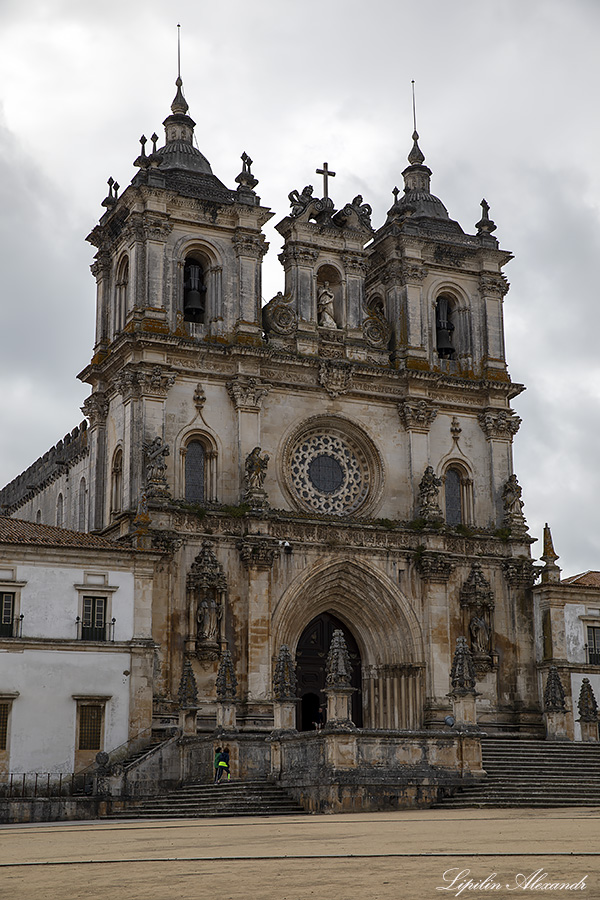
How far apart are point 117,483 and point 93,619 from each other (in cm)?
877

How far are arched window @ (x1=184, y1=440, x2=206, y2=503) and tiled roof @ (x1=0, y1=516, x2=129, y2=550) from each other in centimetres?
510

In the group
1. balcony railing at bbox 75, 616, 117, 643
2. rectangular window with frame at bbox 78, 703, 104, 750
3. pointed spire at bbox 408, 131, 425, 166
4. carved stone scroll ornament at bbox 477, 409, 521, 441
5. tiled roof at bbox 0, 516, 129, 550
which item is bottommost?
rectangular window with frame at bbox 78, 703, 104, 750

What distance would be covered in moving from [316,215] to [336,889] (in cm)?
3968

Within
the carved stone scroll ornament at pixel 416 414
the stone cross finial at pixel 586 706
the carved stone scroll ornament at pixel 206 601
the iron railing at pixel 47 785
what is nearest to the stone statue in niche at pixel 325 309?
the carved stone scroll ornament at pixel 416 414

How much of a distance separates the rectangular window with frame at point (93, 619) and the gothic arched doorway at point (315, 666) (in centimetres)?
966

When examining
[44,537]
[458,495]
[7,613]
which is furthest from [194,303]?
[7,613]

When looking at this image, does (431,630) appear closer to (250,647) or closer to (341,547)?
(341,547)

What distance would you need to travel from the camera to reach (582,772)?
34.8 m

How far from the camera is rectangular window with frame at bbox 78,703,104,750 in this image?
35156mm

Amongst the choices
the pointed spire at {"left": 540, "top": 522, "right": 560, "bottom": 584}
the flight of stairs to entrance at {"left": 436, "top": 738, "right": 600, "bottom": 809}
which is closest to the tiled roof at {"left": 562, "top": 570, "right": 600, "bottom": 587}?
the pointed spire at {"left": 540, "top": 522, "right": 560, "bottom": 584}

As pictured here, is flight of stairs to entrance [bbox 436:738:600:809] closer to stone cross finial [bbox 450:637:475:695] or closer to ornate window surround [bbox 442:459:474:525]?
stone cross finial [bbox 450:637:475:695]

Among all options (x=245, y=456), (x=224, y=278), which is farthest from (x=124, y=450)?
(x=224, y=278)

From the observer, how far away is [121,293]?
4697 centimetres

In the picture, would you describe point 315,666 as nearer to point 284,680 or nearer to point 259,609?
point 259,609
